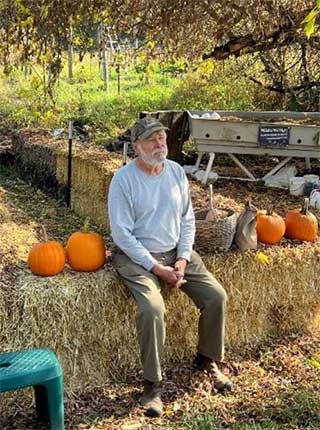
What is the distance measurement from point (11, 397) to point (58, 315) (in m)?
0.50

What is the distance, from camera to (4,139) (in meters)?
11.0

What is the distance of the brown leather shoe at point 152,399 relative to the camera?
351cm

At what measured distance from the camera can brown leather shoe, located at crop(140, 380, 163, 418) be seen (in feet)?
11.5

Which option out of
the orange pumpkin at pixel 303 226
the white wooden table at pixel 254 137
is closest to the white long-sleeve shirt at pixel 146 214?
the orange pumpkin at pixel 303 226

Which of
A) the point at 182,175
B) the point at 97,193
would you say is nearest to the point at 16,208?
the point at 97,193

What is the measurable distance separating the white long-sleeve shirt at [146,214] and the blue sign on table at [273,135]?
3378mm

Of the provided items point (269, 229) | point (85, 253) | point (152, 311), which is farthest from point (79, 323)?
point (269, 229)

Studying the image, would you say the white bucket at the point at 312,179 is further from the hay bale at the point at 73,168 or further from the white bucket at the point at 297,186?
the hay bale at the point at 73,168

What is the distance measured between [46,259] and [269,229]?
1.55 metres

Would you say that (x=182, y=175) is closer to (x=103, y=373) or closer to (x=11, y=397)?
(x=103, y=373)

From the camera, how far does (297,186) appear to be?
277 inches

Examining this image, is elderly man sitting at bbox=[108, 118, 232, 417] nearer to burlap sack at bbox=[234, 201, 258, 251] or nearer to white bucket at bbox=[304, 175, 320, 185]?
burlap sack at bbox=[234, 201, 258, 251]

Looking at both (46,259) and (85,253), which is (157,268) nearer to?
(85,253)

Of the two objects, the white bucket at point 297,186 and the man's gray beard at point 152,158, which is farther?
the white bucket at point 297,186
